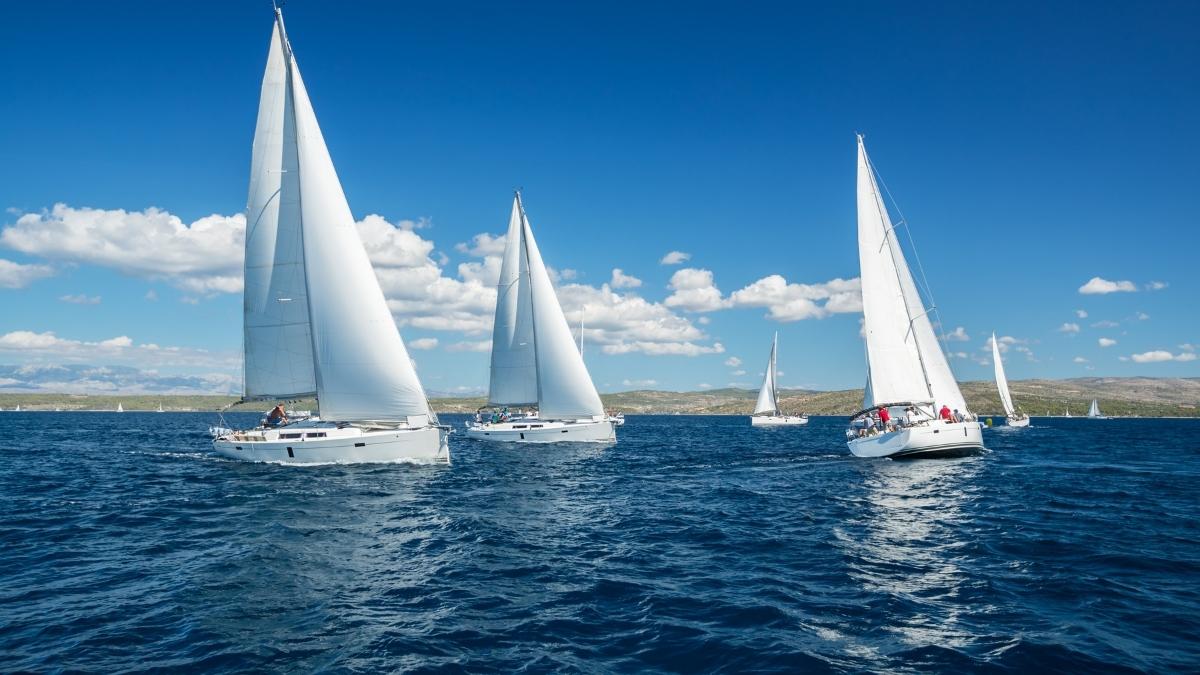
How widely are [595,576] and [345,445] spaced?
936 inches

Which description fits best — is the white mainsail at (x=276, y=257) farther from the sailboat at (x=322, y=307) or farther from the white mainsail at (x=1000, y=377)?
the white mainsail at (x=1000, y=377)

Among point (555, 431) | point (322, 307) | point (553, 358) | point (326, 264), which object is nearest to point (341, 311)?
point (322, 307)

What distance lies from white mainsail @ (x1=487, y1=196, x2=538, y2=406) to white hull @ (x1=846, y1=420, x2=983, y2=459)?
2998 cm

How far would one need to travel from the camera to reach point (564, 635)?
11.3 meters

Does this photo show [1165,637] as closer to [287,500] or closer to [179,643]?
[179,643]

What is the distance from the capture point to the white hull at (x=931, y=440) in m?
39.4

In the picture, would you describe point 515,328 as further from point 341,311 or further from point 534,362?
point 341,311

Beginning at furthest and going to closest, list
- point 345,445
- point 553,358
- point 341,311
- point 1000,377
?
1. point 1000,377
2. point 553,358
3. point 341,311
4. point 345,445

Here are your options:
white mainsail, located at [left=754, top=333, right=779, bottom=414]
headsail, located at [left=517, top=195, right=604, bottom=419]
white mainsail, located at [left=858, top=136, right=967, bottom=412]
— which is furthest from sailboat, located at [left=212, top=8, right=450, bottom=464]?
white mainsail, located at [left=754, top=333, right=779, bottom=414]

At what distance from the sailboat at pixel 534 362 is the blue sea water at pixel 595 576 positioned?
26334mm

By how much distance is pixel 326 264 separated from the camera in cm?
3550

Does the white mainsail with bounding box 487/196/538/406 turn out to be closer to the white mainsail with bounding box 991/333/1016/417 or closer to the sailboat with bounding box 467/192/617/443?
the sailboat with bounding box 467/192/617/443

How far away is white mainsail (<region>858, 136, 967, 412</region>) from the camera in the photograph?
43.0 meters

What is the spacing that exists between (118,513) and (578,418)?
38.7 metres
